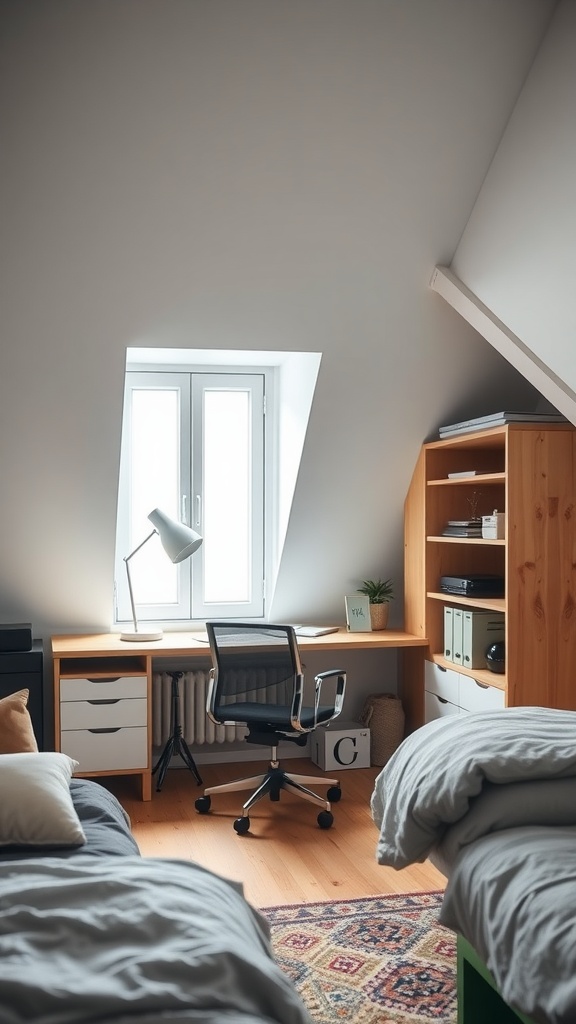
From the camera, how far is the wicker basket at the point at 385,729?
4902 millimetres

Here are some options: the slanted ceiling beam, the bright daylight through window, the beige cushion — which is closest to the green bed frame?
the beige cushion

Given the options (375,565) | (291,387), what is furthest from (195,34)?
(375,565)

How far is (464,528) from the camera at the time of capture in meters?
4.39

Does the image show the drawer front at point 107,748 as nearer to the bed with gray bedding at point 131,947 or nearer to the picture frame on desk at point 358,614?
the picture frame on desk at point 358,614

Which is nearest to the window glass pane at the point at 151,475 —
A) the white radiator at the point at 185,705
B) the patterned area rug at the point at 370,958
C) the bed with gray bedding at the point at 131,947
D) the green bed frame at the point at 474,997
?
the white radiator at the point at 185,705

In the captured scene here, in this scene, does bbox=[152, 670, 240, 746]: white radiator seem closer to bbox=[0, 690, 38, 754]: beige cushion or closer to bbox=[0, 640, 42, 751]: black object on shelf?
bbox=[0, 640, 42, 751]: black object on shelf

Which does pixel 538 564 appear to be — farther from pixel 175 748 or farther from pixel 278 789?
pixel 175 748

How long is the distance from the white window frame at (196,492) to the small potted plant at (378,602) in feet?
1.86

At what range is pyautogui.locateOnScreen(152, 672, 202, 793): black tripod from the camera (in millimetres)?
4527

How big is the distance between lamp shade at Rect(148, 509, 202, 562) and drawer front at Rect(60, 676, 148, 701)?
0.59 m

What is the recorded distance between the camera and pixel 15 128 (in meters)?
3.16

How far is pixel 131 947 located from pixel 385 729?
3367 millimetres

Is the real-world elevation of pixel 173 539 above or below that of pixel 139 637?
above

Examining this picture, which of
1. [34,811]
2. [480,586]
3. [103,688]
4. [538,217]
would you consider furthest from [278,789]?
[538,217]
